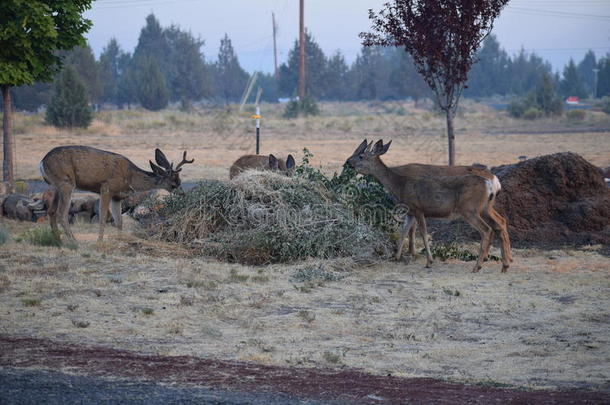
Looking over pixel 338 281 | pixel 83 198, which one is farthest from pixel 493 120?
pixel 338 281

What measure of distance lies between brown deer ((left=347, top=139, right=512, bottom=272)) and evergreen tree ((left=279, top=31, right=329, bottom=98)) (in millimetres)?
92456

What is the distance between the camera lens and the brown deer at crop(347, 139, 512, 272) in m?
12.7

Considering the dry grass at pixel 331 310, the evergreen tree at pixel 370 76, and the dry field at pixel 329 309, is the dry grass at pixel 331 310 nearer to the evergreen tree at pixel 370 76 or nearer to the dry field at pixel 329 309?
the dry field at pixel 329 309

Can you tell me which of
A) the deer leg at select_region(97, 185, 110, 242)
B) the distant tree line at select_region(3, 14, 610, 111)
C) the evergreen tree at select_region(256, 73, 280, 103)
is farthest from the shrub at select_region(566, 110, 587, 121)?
the evergreen tree at select_region(256, 73, 280, 103)

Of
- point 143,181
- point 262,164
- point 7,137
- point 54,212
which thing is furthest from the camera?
point 7,137

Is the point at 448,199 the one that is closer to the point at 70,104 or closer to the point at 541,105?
the point at 70,104

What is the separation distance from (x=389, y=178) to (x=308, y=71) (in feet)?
313

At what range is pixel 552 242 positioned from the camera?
48.3 ft

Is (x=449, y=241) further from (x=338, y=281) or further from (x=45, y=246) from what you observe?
(x=45, y=246)

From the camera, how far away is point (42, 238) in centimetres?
1388

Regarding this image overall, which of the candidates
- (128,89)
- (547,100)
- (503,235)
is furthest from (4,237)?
(128,89)

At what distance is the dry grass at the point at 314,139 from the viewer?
33.3 metres

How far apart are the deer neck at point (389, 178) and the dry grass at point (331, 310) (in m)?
1.27

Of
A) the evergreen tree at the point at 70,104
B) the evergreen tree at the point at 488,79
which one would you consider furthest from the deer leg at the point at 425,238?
the evergreen tree at the point at 488,79
